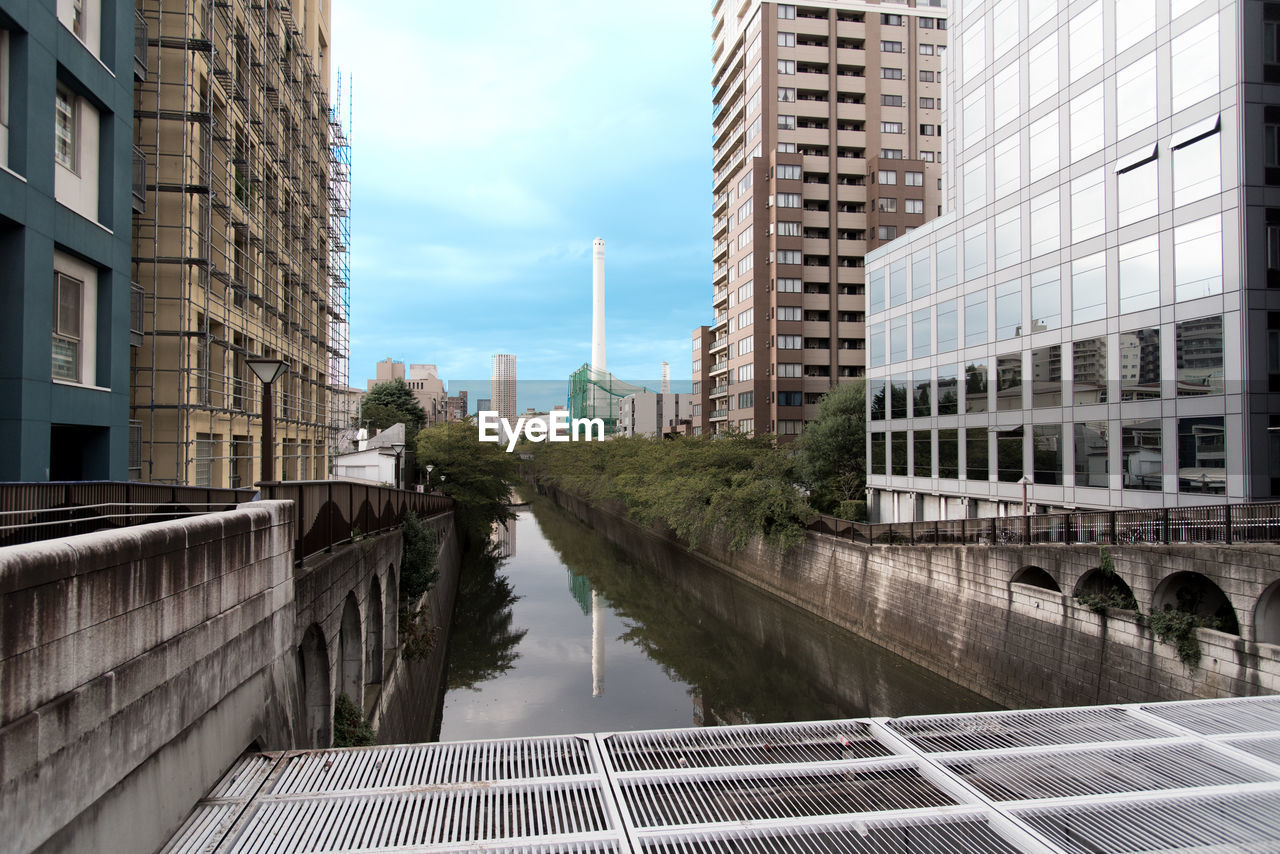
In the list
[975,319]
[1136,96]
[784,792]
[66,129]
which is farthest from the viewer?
[975,319]

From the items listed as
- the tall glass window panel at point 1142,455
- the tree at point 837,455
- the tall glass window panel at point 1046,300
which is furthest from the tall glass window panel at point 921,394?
the tall glass window panel at point 1142,455

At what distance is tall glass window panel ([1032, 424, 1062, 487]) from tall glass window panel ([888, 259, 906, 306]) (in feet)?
31.3

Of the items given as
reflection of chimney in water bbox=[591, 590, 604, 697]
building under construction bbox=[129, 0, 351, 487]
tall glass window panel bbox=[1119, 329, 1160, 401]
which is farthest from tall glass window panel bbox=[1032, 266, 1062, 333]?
building under construction bbox=[129, 0, 351, 487]

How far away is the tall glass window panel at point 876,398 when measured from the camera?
101ft

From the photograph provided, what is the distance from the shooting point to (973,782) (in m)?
5.64

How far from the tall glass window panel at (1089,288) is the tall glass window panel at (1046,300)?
532mm

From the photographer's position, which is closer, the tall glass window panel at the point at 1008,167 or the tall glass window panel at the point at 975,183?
the tall glass window panel at the point at 1008,167

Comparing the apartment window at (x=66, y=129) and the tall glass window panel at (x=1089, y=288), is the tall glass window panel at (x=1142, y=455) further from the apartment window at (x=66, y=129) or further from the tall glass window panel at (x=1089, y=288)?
the apartment window at (x=66, y=129)

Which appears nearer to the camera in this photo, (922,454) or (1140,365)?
(1140,365)

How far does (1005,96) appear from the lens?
946 inches

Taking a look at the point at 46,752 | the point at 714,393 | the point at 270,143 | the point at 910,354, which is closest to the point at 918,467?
the point at 910,354

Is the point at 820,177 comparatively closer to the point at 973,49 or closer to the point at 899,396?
the point at 973,49

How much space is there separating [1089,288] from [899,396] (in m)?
9.85

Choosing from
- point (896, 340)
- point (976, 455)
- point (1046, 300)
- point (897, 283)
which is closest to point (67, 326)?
point (1046, 300)
